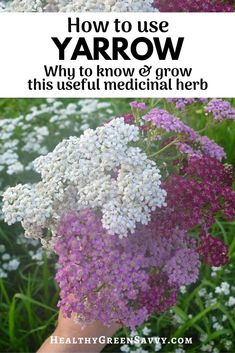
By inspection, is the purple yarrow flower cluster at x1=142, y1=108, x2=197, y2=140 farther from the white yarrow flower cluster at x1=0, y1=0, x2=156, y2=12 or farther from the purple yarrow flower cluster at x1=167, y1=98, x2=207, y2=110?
the white yarrow flower cluster at x1=0, y1=0, x2=156, y2=12

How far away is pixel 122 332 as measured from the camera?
4.02ft

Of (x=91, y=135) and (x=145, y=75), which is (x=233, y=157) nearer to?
(x=145, y=75)

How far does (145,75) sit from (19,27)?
0.76ft

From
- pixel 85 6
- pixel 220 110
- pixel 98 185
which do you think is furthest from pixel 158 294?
pixel 85 6

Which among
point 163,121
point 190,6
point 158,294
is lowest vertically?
point 158,294

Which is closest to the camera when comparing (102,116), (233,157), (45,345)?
(45,345)

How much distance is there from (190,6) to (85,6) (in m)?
0.17

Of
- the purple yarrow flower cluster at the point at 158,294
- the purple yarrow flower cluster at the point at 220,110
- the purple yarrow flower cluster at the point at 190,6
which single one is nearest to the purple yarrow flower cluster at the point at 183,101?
the purple yarrow flower cluster at the point at 220,110

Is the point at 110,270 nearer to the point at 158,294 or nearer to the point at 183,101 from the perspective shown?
the point at 158,294

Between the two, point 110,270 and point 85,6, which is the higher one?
point 85,6

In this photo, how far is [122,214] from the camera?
0.77 meters

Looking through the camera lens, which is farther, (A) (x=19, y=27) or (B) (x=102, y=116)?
(B) (x=102, y=116)

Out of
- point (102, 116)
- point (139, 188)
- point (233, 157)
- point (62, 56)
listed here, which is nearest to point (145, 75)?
point (62, 56)

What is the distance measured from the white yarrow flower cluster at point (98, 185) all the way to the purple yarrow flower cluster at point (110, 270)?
3 centimetres
